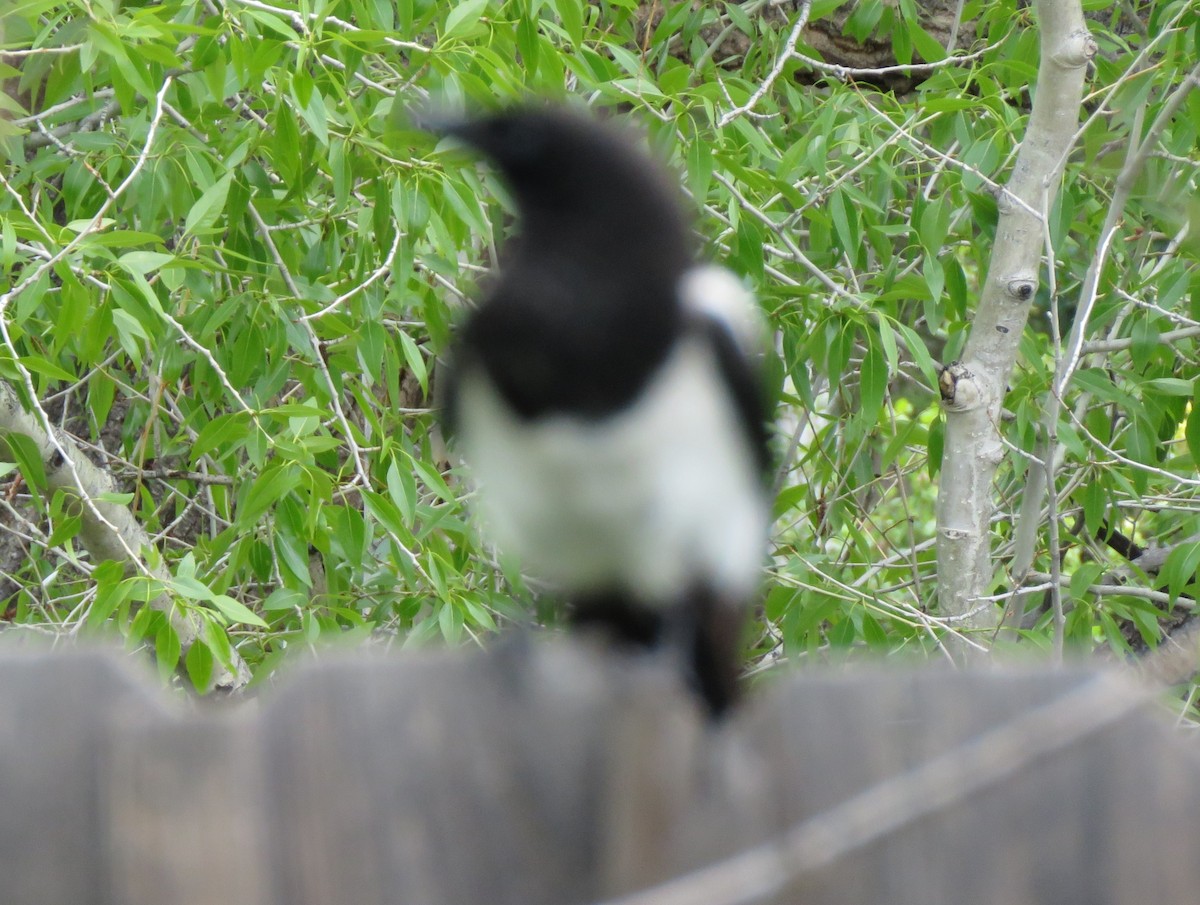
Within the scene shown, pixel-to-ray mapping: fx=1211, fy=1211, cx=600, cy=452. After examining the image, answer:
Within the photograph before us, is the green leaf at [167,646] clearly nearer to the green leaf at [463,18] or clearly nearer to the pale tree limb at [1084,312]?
the green leaf at [463,18]

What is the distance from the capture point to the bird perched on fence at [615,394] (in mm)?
1348

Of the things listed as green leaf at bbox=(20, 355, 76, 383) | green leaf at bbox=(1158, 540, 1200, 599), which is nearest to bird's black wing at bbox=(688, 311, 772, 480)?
green leaf at bbox=(20, 355, 76, 383)

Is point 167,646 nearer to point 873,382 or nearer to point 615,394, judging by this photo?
point 615,394

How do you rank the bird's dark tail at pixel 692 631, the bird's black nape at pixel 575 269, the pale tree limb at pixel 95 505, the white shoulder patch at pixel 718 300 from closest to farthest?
the bird's dark tail at pixel 692 631, the bird's black nape at pixel 575 269, the white shoulder patch at pixel 718 300, the pale tree limb at pixel 95 505

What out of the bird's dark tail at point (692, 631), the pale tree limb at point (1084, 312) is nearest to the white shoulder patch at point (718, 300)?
the bird's dark tail at point (692, 631)

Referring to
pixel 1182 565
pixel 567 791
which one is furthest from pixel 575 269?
pixel 1182 565

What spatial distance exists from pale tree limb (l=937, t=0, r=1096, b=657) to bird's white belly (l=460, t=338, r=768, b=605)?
1.84m

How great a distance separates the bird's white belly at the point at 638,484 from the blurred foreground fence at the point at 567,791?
610mm

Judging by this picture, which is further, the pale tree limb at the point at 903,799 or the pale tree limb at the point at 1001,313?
the pale tree limb at the point at 1001,313

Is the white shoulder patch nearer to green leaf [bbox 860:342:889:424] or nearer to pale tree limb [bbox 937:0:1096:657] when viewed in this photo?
green leaf [bbox 860:342:889:424]

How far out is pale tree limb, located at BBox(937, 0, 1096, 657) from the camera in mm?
3174

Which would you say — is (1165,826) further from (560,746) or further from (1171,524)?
(1171,524)

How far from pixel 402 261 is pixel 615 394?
1.56m

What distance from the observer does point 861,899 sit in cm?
80
